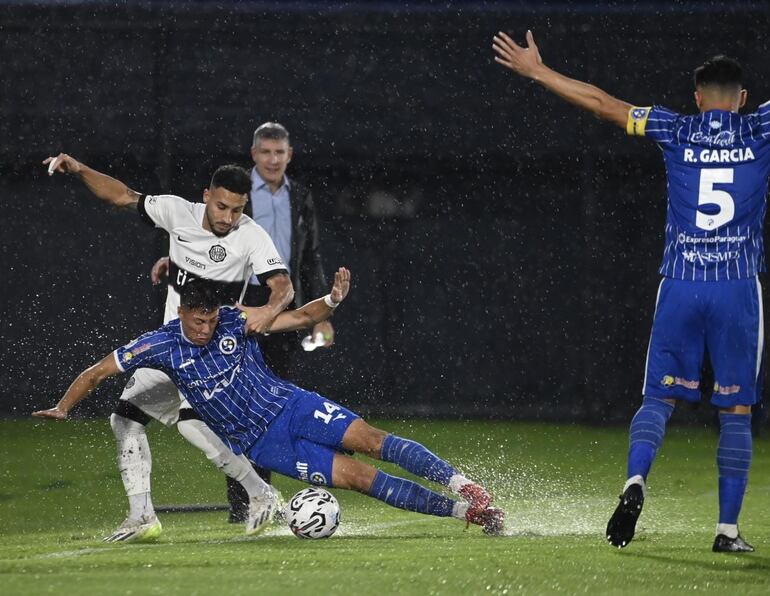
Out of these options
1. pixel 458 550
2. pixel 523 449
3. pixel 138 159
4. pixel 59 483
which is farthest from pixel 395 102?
pixel 458 550

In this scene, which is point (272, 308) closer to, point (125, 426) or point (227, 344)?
→ point (227, 344)

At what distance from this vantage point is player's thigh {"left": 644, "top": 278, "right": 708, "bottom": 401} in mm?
5715

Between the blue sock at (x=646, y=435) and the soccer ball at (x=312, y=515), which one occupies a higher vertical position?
the blue sock at (x=646, y=435)

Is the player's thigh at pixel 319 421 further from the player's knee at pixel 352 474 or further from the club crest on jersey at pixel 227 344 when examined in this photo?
the club crest on jersey at pixel 227 344

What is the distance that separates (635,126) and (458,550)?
5.82ft

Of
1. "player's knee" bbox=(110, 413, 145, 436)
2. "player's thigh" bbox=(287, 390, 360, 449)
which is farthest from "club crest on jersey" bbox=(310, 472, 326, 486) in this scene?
"player's knee" bbox=(110, 413, 145, 436)

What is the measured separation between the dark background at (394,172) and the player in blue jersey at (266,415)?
5.96 m

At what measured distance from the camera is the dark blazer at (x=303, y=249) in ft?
26.6

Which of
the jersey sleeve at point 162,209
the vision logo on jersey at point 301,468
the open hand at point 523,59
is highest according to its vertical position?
the open hand at point 523,59

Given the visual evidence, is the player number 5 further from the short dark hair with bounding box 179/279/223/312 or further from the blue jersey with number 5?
the short dark hair with bounding box 179/279/223/312

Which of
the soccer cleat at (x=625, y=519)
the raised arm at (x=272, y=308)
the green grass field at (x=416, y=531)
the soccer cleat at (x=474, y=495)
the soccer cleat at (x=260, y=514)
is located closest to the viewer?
the green grass field at (x=416, y=531)

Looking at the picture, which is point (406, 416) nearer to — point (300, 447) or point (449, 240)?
point (449, 240)

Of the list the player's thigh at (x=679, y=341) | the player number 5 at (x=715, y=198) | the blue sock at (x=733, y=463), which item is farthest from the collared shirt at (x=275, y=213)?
the blue sock at (x=733, y=463)

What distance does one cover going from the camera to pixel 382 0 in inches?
495
